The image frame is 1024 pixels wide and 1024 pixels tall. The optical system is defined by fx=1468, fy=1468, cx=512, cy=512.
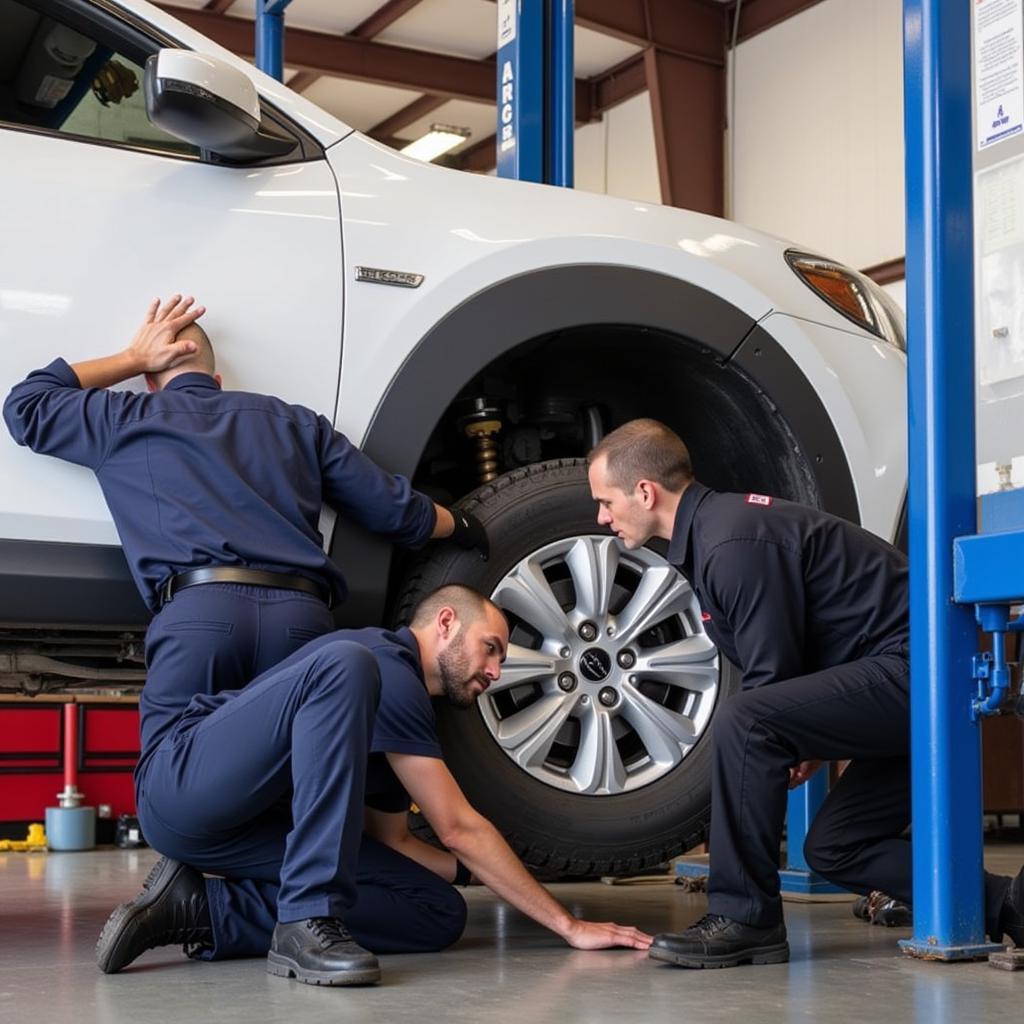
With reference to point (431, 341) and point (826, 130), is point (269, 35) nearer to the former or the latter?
point (431, 341)

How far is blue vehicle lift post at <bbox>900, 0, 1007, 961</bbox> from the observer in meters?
2.53

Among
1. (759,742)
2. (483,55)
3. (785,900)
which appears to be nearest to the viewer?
(759,742)

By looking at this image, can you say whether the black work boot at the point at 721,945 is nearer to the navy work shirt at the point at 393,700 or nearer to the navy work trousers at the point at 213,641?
the navy work shirt at the point at 393,700

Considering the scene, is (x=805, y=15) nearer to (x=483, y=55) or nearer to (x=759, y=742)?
(x=483, y=55)

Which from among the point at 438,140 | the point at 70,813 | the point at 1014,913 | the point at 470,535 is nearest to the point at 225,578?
the point at 470,535

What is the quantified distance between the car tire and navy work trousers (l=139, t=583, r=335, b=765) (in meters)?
0.35

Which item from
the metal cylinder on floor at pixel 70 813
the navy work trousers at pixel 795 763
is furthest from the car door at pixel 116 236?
the metal cylinder on floor at pixel 70 813

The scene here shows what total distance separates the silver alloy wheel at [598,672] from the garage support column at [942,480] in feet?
1.92

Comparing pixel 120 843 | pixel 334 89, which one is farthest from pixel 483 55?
pixel 120 843

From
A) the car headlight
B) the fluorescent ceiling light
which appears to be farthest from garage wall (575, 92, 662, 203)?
the car headlight

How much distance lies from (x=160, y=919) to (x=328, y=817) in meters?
0.39

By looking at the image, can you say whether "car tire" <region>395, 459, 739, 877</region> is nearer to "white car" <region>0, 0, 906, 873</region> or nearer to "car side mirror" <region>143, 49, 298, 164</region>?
"white car" <region>0, 0, 906, 873</region>

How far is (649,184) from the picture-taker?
43.6ft

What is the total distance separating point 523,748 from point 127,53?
158cm
